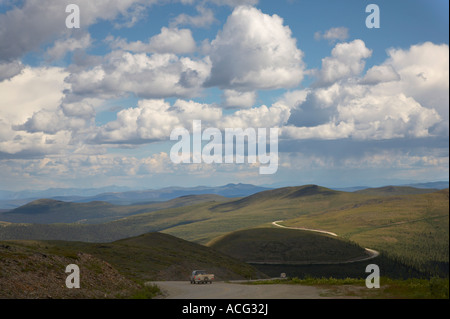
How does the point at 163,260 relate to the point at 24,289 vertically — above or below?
below

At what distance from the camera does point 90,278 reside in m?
45.1

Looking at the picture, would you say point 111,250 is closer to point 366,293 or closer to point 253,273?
point 253,273

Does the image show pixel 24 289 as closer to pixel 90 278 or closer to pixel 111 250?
pixel 90 278
